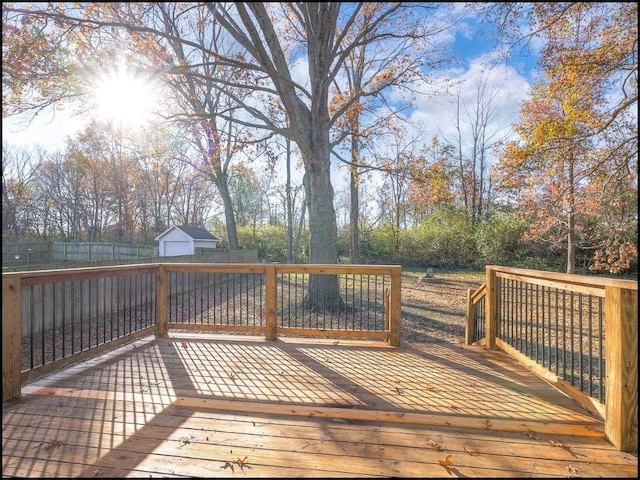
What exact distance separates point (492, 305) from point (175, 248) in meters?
15.2

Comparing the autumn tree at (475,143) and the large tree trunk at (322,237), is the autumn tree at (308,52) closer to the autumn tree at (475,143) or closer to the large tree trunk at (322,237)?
the large tree trunk at (322,237)

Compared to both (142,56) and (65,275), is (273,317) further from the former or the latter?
(142,56)

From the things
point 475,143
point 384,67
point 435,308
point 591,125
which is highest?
point 475,143

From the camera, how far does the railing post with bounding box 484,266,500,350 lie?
3.59 metres

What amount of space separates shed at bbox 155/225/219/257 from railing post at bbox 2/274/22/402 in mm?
12885

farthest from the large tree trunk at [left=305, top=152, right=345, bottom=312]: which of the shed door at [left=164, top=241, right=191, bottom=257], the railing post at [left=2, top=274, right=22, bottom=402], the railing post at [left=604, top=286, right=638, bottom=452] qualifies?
the shed door at [left=164, top=241, right=191, bottom=257]

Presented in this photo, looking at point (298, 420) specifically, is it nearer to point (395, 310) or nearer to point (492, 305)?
point (395, 310)

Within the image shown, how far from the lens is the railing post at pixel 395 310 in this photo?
3.54m

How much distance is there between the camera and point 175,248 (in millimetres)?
15664

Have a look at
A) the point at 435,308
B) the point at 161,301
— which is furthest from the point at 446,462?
the point at 435,308

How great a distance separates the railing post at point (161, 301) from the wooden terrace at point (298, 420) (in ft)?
2.31

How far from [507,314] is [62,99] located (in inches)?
319

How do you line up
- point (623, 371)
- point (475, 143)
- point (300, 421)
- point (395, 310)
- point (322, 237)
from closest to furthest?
point (623, 371) → point (300, 421) → point (395, 310) → point (322, 237) → point (475, 143)

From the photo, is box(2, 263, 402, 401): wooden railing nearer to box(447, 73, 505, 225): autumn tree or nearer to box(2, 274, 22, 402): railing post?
box(2, 274, 22, 402): railing post
